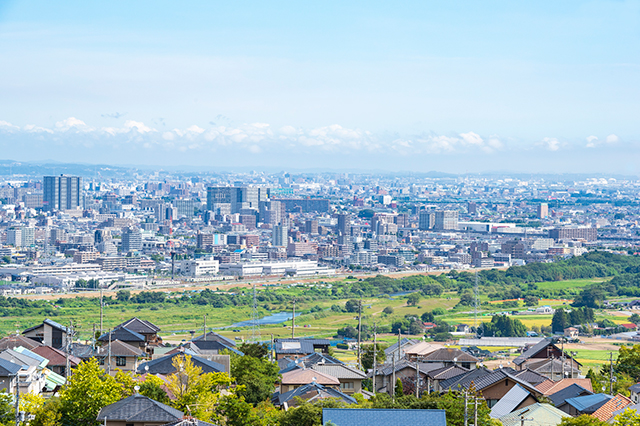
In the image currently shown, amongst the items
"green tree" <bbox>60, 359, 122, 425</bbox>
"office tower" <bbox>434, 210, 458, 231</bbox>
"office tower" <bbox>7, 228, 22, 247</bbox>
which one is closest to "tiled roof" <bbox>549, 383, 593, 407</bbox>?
"green tree" <bbox>60, 359, 122, 425</bbox>

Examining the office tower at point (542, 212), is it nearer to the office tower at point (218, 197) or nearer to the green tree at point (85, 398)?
the office tower at point (218, 197)

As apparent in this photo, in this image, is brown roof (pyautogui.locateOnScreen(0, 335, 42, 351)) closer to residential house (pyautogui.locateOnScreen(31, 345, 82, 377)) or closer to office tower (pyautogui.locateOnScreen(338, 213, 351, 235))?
residential house (pyautogui.locateOnScreen(31, 345, 82, 377))

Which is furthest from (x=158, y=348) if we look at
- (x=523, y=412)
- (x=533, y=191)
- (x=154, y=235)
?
(x=533, y=191)

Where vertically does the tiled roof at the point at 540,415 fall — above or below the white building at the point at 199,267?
above

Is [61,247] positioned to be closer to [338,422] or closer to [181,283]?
[181,283]

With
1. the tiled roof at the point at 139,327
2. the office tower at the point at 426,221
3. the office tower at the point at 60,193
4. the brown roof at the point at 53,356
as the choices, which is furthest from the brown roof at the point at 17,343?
the office tower at the point at 60,193

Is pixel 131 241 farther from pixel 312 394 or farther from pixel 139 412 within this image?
pixel 139 412
